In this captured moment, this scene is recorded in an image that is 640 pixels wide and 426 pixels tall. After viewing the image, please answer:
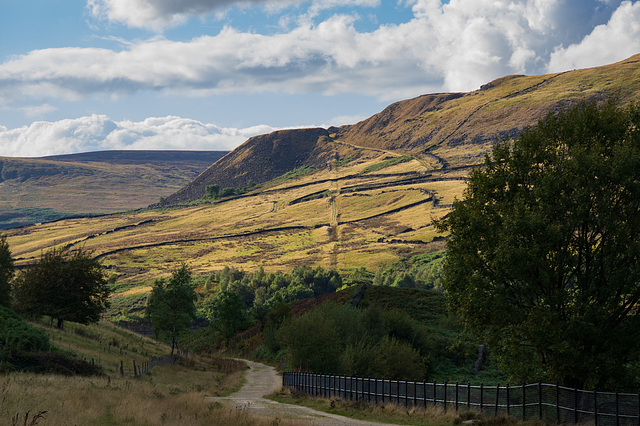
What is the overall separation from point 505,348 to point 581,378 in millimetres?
3843

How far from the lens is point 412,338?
56.5 m

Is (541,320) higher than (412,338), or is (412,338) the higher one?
(541,320)

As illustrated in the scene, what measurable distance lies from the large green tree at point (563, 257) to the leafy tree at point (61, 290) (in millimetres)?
45471

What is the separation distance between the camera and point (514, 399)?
84.7 ft

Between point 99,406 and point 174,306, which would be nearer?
point 99,406

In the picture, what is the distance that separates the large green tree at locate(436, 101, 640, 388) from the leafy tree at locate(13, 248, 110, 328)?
1790 inches

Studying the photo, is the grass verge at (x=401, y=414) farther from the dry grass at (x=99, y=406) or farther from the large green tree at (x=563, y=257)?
the dry grass at (x=99, y=406)

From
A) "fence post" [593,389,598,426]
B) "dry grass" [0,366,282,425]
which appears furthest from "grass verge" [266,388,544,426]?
"dry grass" [0,366,282,425]

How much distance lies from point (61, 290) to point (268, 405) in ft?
120

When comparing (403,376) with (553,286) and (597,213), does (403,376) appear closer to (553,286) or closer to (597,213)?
(553,286)

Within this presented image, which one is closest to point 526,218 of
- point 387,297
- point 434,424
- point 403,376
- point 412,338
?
point 434,424

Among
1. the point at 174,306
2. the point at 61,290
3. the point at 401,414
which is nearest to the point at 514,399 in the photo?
the point at 401,414

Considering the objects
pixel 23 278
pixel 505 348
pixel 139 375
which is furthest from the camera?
pixel 23 278

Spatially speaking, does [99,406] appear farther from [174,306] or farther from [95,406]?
[174,306]
